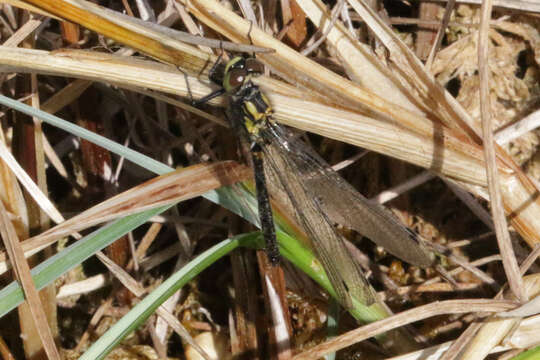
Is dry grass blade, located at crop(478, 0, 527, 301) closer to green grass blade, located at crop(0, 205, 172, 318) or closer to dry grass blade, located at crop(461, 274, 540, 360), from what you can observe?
dry grass blade, located at crop(461, 274, 540, 360)

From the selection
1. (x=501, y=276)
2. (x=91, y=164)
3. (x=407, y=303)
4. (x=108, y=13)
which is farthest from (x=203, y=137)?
(x=501, y=276)

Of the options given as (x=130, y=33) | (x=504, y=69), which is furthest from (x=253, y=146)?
(x=504, y=69)

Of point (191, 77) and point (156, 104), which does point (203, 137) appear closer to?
point (156, 104)

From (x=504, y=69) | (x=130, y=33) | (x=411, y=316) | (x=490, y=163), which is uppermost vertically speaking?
(x=130, y=33)

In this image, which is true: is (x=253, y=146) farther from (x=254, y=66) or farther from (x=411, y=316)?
(x=411, y=316)

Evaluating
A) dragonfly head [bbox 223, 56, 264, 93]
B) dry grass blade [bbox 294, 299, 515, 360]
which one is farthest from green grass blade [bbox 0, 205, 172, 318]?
dry grass blade [bbox 294, 299, 515, 360]

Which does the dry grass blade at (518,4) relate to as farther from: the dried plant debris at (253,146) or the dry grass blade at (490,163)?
the dry grass blade at (490,163)
